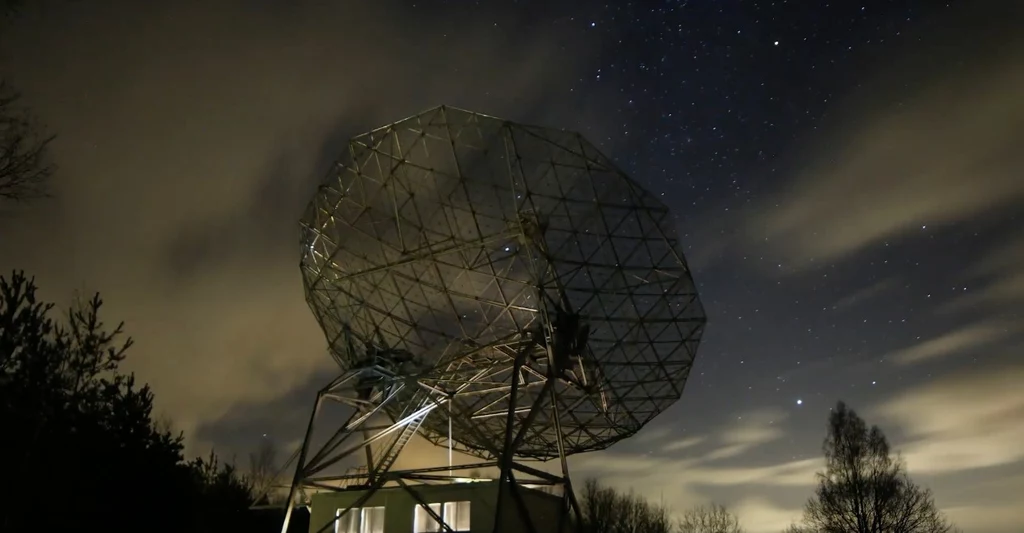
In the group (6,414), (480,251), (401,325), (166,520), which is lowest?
(166,520)

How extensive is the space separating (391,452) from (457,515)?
4431 millimetres

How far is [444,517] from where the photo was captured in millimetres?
21562

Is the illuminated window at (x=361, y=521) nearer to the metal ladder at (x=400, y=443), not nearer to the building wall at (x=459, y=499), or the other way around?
the building wall at (x=459, y=499)

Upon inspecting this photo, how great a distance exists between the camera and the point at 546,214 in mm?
22188

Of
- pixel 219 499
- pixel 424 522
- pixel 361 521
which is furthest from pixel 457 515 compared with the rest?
pixel 219 499

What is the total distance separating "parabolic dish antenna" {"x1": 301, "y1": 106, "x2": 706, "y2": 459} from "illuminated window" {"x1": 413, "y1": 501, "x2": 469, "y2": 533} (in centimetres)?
179

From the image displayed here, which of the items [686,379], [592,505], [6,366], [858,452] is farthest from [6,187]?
[592,505]

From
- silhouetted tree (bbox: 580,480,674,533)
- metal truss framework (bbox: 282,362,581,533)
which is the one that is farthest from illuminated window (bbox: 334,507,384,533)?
silhouetted tree (bbox: 580,480,674,533)

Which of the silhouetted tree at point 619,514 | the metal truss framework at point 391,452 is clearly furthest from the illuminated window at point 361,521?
the silhouetted tree at point 619,514

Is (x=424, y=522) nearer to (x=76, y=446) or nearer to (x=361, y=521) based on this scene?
(x=361, y=521)

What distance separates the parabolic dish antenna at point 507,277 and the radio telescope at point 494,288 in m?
0.04

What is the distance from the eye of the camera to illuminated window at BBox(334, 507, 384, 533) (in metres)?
22.5

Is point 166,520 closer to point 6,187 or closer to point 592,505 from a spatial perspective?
point 6,187

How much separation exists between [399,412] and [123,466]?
28.3 feet
